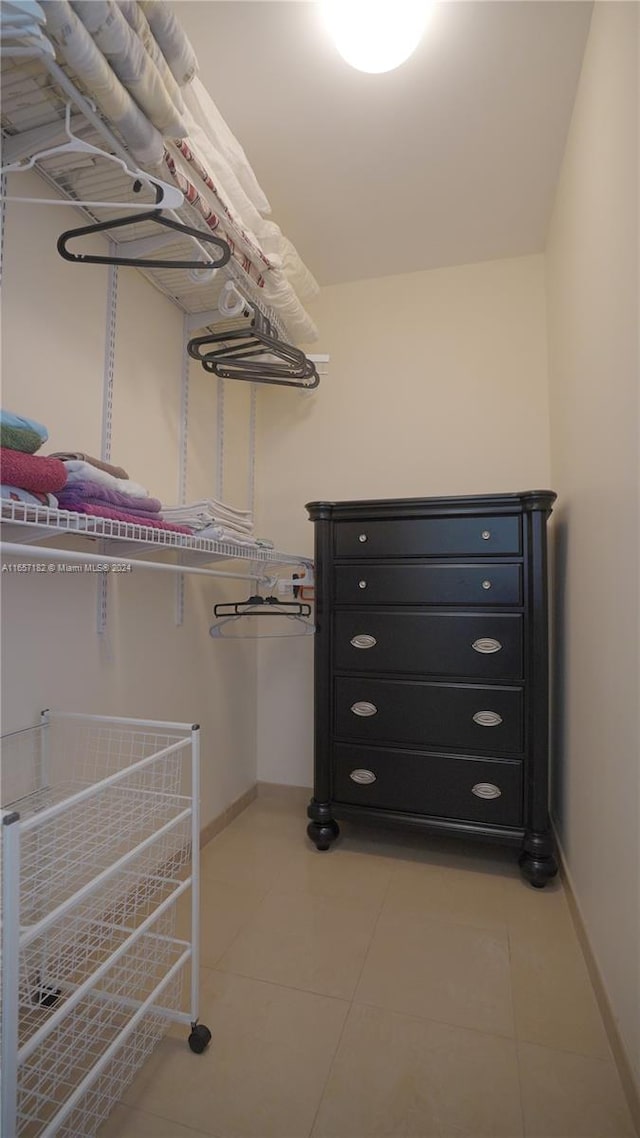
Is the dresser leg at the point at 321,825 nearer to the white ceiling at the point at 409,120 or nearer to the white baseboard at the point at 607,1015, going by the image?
the white baseboard at the point at 607,1015

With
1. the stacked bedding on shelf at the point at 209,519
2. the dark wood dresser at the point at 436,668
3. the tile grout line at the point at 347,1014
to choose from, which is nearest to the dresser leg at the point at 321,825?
the dark wood dresser at the point at 436,668

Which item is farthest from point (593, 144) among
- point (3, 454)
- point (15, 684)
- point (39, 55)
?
point (15, 684)

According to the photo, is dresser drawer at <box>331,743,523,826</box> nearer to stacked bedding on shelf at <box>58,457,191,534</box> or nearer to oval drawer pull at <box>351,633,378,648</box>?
oval drawer pull at <box>351,633,378,648</box>

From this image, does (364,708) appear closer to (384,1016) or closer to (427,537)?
Answer: (427,537)

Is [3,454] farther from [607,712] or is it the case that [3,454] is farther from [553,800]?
[553,800]

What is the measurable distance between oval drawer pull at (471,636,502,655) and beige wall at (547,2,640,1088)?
0.25 m

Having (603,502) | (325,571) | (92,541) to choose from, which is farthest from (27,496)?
(603,502)

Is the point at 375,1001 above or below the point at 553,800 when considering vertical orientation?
below

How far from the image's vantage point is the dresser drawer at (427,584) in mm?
1856

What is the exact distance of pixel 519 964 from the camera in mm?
1440

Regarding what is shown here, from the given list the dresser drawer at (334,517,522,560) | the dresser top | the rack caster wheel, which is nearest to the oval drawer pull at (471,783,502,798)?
the dresser drawer at (334,517,522,560)

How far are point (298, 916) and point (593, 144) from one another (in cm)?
241

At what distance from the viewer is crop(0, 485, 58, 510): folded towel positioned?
3.06 feet

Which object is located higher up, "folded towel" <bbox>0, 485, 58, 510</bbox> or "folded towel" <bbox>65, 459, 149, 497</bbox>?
"folded towel" <bbox>65, 459, 149, 497</bbox>
